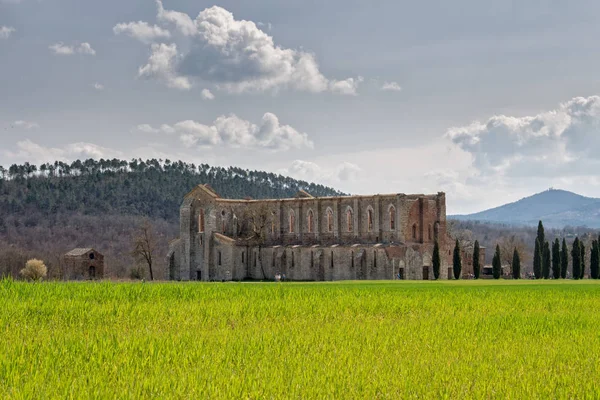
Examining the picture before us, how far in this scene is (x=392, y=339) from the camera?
1733 cm

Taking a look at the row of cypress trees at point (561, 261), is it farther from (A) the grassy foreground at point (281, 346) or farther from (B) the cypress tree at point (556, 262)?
(A) the grassy foreground at point (281, 346)

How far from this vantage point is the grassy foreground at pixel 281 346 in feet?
39.8

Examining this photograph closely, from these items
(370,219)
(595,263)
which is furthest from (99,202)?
(595,263)

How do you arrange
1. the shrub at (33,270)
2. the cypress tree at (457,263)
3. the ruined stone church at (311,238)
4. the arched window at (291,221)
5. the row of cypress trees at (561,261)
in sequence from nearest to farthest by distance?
the ruined stone church at (311,238), the cypress tree at (457,263), the shrub at (33,270), the row of cypress trees at (561,261), the arched window at (291,221)

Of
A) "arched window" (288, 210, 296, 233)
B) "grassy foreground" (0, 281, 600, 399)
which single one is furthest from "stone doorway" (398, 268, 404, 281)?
"grassy foreground" (0, 281, 600, 399)

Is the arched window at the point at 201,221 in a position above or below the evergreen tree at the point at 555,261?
above

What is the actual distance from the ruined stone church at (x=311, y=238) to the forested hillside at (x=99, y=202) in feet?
67.8

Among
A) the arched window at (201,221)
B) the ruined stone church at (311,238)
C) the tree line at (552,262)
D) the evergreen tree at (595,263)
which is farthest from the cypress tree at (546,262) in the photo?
the arched window at (201,221)

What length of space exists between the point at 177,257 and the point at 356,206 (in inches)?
730

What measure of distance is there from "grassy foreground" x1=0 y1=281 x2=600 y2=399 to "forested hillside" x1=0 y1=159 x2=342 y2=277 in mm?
65577

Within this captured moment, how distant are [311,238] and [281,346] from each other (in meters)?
55.1

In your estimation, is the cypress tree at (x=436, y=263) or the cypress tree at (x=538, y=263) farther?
the cypress tree at (x=538, y=263)

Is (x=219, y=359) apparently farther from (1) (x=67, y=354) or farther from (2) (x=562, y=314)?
(2) (x=562, y=314)

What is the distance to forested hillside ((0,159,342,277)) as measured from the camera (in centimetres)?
10275
